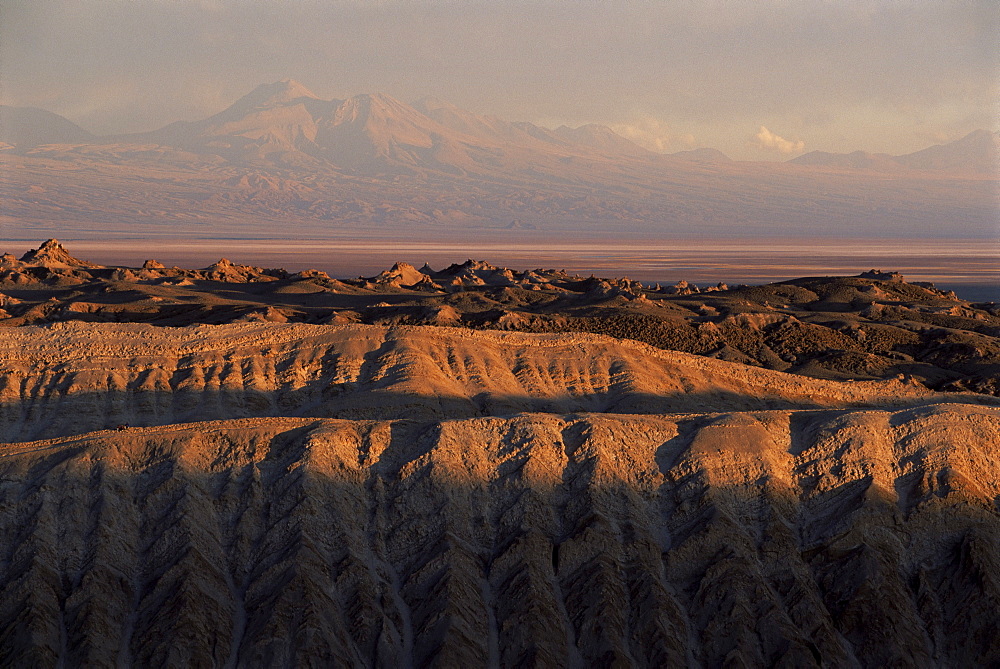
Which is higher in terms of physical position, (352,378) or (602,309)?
(352,378)

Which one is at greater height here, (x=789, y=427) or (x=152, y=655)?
(x=789, y=427)

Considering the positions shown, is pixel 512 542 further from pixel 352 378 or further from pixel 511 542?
pixel 352 378

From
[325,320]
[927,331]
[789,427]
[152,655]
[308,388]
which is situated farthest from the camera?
[927,331]

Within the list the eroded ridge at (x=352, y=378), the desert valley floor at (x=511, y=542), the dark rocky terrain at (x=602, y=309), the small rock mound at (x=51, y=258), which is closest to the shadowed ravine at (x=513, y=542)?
the desert valley floor at (x=511, y=542)

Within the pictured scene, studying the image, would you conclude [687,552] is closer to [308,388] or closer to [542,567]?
[542,567]

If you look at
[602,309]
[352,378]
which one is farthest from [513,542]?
[602,309]

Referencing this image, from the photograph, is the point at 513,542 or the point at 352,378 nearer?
the point at 513,542

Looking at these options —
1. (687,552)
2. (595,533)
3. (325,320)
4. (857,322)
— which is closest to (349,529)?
→ (595,533)
